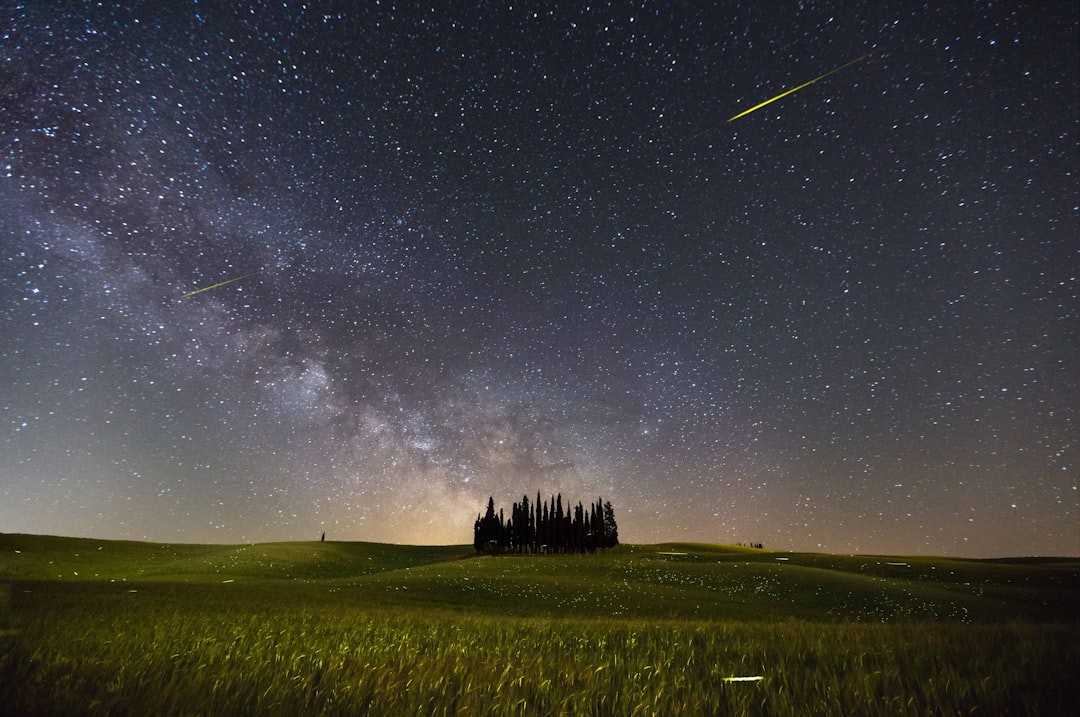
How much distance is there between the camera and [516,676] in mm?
5453

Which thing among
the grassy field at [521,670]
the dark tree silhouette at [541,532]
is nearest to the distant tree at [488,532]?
the dark tree silhouette at [541,532]

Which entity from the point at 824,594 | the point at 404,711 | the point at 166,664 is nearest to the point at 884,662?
the point at 404,711

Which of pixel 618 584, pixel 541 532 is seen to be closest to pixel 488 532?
pixel 541 532

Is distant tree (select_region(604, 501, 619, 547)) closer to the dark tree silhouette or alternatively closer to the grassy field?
the dark tree silhouette

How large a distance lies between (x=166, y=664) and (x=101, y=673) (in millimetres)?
709

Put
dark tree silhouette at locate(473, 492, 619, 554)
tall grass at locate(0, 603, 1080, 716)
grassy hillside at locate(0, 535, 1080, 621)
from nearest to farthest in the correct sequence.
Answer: tall grass at locate(0, 603, 1080, 716)
grassy hillside at locate(0, 535, 1080, 621)
dark tree silhouette at locate(473, 492, 619, 554)

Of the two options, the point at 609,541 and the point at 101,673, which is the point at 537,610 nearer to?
the point at 101,673

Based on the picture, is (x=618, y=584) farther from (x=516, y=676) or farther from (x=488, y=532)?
(x=488, y=532)

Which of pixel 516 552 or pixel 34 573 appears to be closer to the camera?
pixel 34 573

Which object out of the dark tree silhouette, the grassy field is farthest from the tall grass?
the dark tree silhouette

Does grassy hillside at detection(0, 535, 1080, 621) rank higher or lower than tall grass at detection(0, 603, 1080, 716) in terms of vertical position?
lower

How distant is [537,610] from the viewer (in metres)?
28.2

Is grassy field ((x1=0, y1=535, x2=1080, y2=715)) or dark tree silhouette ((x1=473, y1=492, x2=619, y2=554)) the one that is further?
dark tree silhouette ((x1=473, y1=492, x2=619, y2=554))

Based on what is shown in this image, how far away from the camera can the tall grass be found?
418 cm
